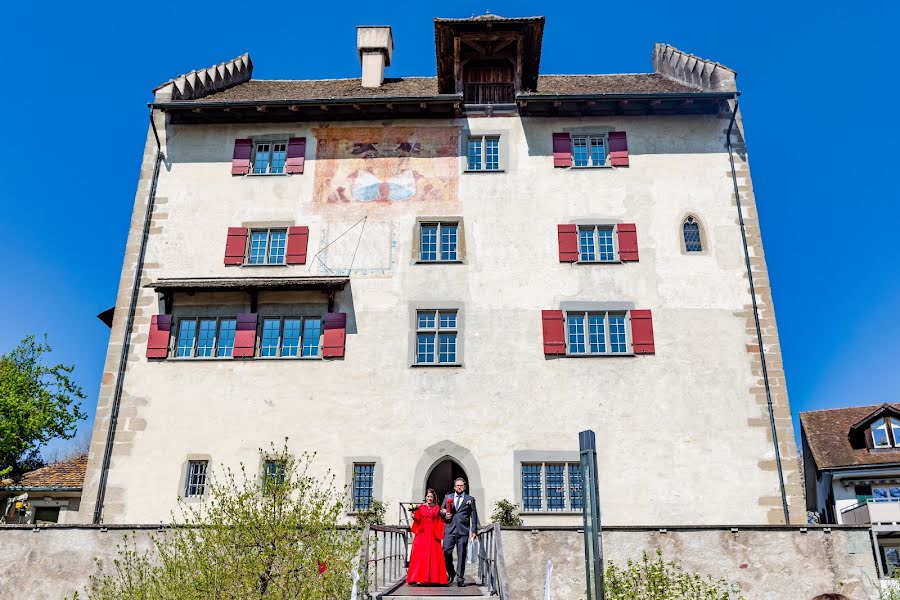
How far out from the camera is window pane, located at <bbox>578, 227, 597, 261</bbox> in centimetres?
2145

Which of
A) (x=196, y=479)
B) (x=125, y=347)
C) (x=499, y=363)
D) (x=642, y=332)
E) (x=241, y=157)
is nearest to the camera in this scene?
(x=196, y=479)

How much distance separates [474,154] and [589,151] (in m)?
3.43

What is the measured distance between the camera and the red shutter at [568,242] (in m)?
21.2

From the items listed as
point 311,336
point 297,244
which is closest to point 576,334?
point 311,336

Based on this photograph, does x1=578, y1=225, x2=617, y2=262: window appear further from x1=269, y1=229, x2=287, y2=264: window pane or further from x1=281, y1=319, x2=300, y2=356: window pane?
x1=269, y1=229, x2=287, y2=264: window pane

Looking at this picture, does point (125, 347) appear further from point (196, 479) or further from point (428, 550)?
point (428, 550)

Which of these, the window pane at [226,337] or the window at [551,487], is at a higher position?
the window pane at [226,337]

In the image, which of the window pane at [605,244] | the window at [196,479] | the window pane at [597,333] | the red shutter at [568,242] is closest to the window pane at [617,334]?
the window pane at [597,333]

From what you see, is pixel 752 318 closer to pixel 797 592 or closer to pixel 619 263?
pixel 619 263

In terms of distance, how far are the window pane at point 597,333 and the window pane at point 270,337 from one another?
843 cm

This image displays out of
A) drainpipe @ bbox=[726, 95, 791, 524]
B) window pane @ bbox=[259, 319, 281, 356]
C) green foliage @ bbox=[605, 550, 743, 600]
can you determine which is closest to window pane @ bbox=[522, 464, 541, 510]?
green foliage @ bbox=[605, 550, 743, 600]

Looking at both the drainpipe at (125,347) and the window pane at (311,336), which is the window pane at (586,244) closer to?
the window pane at (311,336)

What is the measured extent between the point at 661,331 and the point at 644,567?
7.52 m

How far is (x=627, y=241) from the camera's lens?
21.4 metres
